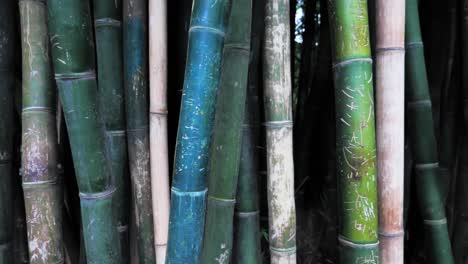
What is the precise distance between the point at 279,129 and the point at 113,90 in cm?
42

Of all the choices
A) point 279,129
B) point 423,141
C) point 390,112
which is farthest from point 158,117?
point 423,141

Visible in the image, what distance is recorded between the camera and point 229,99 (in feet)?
2.25

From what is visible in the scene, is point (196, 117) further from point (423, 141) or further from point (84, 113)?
point (423, 141)

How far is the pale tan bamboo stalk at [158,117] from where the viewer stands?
31.0 inches

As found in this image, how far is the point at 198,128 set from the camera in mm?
583

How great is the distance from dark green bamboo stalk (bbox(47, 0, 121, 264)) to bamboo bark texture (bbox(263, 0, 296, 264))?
1.17ft

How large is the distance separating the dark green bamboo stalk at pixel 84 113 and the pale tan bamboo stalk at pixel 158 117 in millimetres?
118

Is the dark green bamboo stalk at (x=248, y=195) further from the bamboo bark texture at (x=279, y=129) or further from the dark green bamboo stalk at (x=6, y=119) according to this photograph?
the dark green bamboo stalk at (x=6, y=119)

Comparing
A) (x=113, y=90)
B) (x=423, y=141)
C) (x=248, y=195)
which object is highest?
(x=113, y=90)

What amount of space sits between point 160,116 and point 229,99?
197 millimetres

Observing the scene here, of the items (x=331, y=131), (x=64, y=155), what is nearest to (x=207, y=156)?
(x=64, y=155)

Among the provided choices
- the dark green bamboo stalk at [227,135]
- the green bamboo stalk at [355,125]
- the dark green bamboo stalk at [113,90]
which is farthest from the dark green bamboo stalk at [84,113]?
the green bamboo stalk at [355,125]

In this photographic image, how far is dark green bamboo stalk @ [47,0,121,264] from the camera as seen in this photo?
2.05 feet

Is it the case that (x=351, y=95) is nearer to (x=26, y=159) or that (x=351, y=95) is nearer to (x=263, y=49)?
(x=263, y=49)
